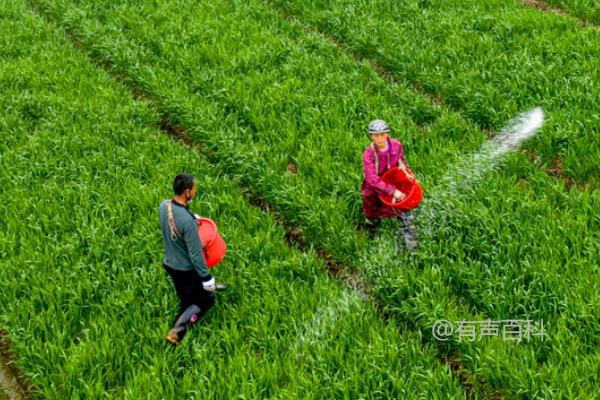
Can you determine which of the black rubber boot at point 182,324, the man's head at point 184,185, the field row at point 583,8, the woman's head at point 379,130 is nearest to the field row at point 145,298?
the black rubber boot at point 182,324

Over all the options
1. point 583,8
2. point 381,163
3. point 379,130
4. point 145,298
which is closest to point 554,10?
point 583,8

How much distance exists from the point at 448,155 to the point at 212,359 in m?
3.99

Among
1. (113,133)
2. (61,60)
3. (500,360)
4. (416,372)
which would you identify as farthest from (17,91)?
(500,360)

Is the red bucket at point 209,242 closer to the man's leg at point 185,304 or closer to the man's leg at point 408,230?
the man's leg at point 185,304

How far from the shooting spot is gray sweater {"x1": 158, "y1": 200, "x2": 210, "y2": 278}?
4.11 metres

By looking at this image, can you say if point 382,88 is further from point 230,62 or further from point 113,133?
point 113,133

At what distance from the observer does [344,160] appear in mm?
6621

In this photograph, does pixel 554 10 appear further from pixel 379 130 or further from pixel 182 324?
pixel 182 324

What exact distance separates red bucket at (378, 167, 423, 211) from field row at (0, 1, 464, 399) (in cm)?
101

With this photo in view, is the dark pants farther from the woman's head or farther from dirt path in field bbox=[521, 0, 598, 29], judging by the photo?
dirt path in field bbox=[521, 0, 598, 29]

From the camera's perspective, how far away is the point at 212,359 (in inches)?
172

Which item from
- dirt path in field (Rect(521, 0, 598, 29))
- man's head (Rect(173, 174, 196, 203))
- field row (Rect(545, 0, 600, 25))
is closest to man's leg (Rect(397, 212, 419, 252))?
man's head (Rect(173, 174, 196, 203))

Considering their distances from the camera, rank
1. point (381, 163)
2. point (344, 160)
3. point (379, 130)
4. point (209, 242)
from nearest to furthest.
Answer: point (209, 242) < point (379, 130) < point (381, 163) < point (344, 160)

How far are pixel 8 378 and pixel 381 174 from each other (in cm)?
398
